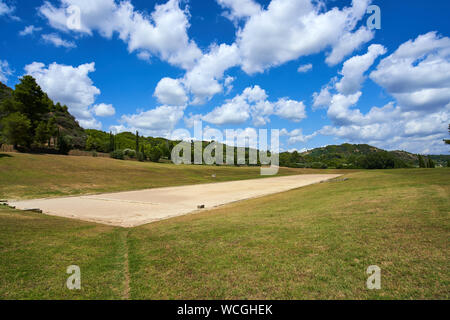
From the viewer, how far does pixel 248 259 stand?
7199 mm

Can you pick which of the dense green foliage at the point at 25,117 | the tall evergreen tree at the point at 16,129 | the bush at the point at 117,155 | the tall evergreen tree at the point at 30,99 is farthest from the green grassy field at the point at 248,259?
the bush at the point at 117,155

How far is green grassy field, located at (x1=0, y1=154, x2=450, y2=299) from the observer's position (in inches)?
210

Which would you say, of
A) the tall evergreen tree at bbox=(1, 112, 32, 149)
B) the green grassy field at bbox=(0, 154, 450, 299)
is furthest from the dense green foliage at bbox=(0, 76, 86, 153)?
the green grassy field at bbox=(0, 154, 450, 299)

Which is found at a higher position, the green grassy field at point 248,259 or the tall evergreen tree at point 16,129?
the tall evergreen tree at point 16,129

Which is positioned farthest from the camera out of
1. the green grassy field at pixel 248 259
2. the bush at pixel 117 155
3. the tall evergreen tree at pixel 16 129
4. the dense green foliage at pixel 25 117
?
the bush at pixel 117 155

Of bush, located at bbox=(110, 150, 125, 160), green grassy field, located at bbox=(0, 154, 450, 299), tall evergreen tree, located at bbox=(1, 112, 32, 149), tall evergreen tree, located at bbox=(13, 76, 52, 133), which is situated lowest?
green grassy field, located at bbox=(0, 154, 450, 299)

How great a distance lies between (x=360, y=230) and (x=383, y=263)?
286cm

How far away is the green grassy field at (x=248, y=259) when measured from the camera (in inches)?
210

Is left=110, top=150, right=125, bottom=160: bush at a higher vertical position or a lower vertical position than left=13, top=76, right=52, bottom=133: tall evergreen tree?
lower

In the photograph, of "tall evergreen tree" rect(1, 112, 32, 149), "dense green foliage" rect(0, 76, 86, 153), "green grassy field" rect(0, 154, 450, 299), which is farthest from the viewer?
"dense green foliage" rect(0, 76, 86, 153)

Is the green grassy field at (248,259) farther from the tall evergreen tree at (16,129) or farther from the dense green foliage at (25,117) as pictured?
the dense green foliage at (25,117)

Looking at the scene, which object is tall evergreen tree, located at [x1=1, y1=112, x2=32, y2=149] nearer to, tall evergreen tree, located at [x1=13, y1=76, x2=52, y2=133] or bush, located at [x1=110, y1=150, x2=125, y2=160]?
tall evergreen tree, located at [x1=13, y1=76, x2=52, y2=133]

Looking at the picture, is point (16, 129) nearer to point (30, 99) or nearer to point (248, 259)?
point (30, 99)
